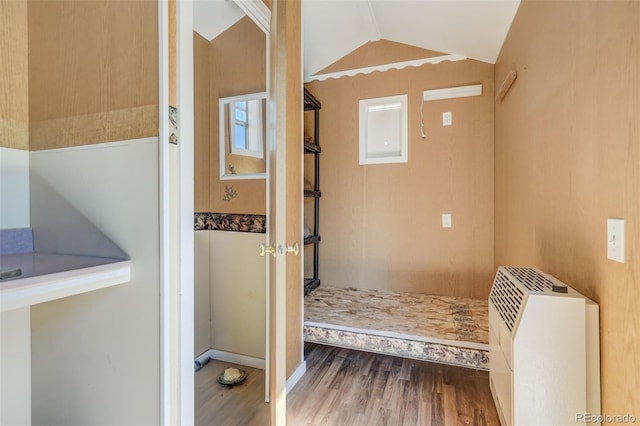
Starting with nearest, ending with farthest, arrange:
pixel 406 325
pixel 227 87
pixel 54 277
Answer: pixel 54 277 < pixel 406 325 < pixel 227 87

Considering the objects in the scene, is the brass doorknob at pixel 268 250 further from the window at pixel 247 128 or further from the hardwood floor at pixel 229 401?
the window at pixel 247 128

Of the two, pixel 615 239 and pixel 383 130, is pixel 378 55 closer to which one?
pixel 383 130

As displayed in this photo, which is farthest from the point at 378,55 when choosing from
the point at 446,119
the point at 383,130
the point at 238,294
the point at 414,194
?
the point at 238,294

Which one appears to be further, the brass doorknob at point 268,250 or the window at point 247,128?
the window at point 247,128

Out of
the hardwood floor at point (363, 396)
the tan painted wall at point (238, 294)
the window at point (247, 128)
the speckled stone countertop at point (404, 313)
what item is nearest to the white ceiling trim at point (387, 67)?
the window at point (247, 128)

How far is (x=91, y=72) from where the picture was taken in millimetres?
1110

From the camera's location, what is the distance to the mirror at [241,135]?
2178mm

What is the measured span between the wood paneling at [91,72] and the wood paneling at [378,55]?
2235 mm

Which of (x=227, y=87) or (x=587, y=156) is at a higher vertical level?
(x=227, y=87)

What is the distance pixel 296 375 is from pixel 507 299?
1.30 metres

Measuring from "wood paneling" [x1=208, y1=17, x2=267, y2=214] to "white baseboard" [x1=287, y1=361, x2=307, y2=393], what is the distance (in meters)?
1.06

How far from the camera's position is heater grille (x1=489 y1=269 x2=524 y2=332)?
1.15 m

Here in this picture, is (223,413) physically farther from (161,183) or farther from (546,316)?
(546,316)

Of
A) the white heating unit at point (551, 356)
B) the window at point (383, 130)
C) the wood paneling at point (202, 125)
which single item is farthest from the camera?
the window at point (383, 130)
